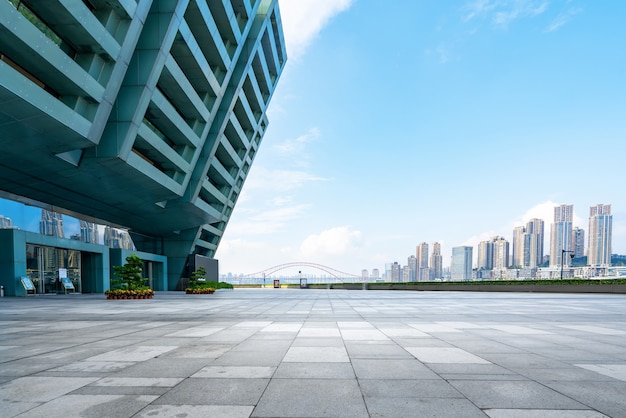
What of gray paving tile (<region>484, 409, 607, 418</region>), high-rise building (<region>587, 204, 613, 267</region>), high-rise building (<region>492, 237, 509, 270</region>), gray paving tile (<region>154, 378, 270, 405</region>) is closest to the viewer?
gray paving tile (<region>484, 409, 607, 418</region>)

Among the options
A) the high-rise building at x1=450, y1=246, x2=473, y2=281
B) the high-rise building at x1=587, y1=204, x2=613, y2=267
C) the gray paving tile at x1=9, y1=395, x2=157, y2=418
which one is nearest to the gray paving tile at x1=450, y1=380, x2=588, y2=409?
the gray paving tile at x1=9, y1=395, x2=157, y2=418

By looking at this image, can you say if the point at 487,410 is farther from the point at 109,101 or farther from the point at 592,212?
the point at 592,212

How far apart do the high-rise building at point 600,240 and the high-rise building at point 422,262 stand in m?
59.4

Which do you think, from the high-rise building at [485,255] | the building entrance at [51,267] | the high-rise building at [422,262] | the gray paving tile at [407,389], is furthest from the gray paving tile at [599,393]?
the high-rise building at [422,262]

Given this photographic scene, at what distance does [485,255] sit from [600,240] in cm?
Answer: 3541

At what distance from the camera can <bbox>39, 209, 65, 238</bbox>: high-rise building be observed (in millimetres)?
27891

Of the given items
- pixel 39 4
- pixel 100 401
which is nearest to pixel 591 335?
pixel 100 401

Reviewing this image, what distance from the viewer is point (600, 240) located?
111000mm

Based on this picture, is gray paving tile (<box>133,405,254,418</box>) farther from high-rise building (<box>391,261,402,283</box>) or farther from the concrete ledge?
high-rise building (<box>391,261,402,283</box>)

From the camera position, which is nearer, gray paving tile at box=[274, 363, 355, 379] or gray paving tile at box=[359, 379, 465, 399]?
gray paving tile at box=[359, 379, 465, 399]

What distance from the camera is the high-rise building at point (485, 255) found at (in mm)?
129625

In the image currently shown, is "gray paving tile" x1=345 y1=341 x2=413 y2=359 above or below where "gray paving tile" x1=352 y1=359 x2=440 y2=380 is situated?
below

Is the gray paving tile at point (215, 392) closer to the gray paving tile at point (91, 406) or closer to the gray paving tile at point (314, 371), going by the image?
the gray paving tile at point (91, 406)

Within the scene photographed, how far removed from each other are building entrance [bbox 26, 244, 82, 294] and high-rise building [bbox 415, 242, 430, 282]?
143 m
